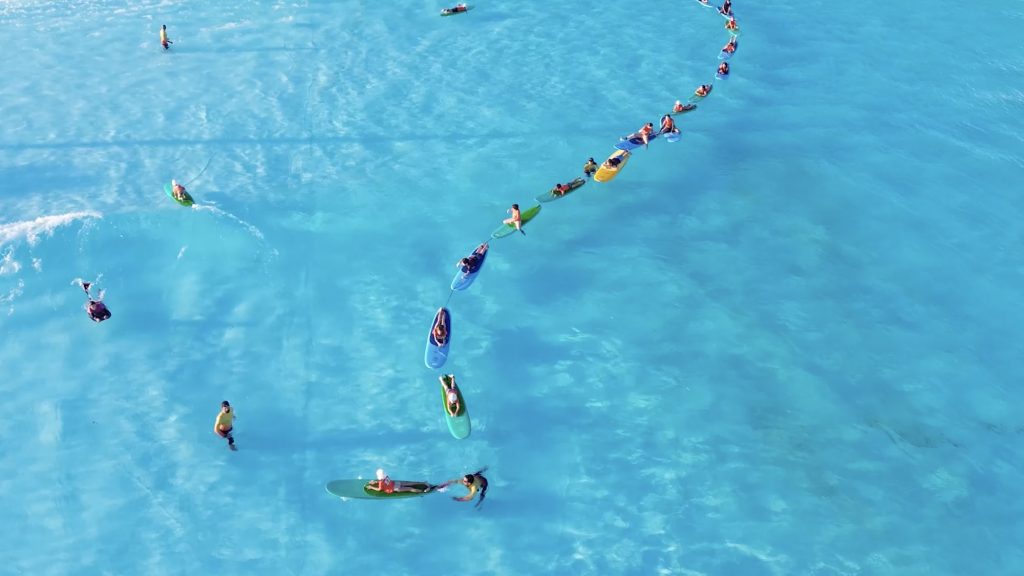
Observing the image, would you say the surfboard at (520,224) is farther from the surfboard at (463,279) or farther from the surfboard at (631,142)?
the surfboard at (631,142)

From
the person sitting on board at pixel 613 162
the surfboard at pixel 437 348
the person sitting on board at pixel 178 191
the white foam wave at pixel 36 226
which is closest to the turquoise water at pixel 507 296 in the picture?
the white foam wave at pixel 36 226

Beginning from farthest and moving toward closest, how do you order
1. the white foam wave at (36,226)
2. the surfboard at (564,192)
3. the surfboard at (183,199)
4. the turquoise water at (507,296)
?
the surfboard at (564,192) < the surfboard at (183,199) < the white foam wave at (36,226) < the turquoise water at (507,296)

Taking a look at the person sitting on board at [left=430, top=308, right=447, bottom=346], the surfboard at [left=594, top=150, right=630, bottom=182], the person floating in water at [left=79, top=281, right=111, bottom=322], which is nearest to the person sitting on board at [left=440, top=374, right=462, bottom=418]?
the person sitting on board at [left=430, top=308, right=447, bottom=346]

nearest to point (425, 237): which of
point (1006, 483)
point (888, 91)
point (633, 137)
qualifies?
point (633, 137)

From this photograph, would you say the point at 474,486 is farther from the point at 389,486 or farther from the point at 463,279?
the point at 463,279

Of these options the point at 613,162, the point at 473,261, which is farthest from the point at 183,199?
the point at 613,162

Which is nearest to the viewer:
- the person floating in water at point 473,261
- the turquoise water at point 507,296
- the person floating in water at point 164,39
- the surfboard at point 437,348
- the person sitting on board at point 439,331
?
the turquoise water at point 507,296

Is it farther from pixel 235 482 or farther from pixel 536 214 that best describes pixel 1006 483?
pixel 235 482
